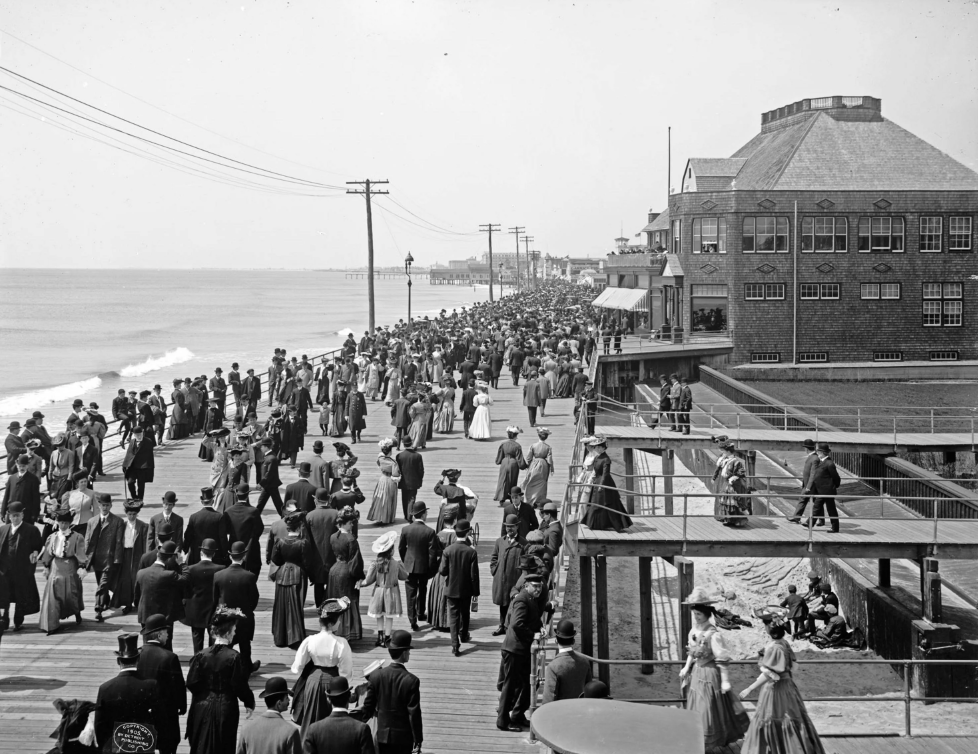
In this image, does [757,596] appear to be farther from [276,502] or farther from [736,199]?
[736,199]

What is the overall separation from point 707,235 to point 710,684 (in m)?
43.7

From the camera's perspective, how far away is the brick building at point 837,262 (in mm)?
50000

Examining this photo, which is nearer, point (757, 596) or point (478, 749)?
point (478, 749)

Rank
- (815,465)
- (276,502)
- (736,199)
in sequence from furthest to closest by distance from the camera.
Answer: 1. (736,199)
2. (276,502)
3. (815,465)

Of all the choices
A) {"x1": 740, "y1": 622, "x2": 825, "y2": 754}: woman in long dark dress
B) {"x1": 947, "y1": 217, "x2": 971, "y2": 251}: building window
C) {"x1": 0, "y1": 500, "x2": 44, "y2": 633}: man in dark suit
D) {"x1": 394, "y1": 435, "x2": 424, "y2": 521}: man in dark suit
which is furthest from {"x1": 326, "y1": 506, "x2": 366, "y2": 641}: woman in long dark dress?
{"x1": 947, "y1": 217, "x2": 971, "y2": 251}: building window

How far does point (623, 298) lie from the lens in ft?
207

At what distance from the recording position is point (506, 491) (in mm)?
17797

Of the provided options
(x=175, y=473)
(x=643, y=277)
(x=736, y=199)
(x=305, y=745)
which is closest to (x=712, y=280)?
(x=736, y=199)

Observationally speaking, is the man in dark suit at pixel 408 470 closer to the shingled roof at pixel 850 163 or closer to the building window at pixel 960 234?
the shingled roof at pixel 850 163

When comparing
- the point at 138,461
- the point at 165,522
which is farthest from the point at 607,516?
the point at 138,461

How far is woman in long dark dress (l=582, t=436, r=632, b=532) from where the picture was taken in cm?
1473

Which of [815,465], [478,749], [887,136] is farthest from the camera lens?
[887,136]

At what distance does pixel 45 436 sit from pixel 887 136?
4664 centimetres

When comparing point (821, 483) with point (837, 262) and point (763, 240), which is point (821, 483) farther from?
point (837, 262)
